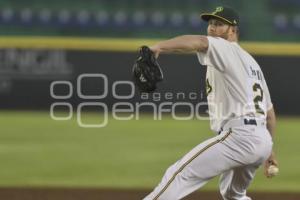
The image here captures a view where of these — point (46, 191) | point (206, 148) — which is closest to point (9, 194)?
point (46, 191)

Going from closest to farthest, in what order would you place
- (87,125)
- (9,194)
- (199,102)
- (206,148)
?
1. (206,148)
2. (9,194)
3. (87,125)
4. (199,102)

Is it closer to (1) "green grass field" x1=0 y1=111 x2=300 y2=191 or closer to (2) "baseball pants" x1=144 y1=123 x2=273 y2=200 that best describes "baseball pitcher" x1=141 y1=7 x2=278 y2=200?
(2) "baseball pants" x1=144 y1=123 x2=273 y2=200

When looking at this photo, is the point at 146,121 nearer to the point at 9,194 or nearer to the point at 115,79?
the point at 115,79

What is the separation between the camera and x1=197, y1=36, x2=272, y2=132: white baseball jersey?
12.2 feet

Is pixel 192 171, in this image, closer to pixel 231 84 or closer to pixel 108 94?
pixel 231 84

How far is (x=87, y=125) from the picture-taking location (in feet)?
33.3

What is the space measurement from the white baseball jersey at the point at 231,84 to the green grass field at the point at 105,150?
292cm

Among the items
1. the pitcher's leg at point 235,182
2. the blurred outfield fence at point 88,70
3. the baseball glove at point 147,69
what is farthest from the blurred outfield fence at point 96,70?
the baseball glove at point 147,69

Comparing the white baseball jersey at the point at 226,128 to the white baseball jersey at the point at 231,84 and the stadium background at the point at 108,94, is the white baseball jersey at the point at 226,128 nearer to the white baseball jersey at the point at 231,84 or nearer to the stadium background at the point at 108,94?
the white baseball jersey at the point at 231,84

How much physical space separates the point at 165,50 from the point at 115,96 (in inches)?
287

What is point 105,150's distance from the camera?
874 cm

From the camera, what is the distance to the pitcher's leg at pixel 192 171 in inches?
143

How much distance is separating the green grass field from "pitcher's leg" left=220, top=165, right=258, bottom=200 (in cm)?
259

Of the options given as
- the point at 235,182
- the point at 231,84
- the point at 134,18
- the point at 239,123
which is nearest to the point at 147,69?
the point at 231,84
